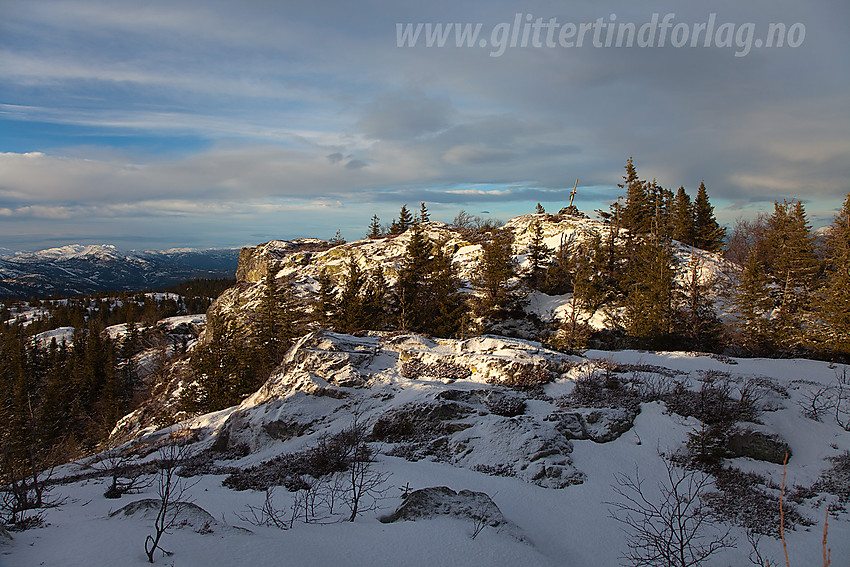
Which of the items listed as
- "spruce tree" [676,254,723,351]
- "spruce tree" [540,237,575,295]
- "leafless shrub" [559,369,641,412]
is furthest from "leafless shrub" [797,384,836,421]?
"spruce tree" [540,237,575,295]

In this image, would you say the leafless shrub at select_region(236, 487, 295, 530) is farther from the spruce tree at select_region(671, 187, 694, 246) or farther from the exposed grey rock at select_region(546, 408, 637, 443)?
the spruce tree at select_region(671, 187, 694, 246)

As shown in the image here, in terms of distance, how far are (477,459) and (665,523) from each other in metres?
4.72

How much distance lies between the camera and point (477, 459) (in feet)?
32.7

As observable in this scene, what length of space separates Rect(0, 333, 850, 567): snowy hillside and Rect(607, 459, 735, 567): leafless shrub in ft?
0.58

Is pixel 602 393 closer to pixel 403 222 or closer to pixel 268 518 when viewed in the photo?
pixel 268 518

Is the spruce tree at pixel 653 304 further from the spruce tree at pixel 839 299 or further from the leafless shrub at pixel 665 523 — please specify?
the leafless shrub at pixel 665 523

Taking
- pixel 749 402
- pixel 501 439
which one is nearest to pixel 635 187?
pixel 749 402

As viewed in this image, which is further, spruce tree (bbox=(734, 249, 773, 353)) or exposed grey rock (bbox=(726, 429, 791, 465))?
spruce tree (bbox=(734, 249, 773, 353))

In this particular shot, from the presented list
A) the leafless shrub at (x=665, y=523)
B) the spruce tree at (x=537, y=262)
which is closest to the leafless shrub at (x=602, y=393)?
the leafless shrub at (x=665, y=523)

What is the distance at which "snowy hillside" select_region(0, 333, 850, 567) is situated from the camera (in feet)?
17.2

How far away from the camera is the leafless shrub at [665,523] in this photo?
549 cm

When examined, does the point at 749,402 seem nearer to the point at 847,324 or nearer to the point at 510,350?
the point at 510,350

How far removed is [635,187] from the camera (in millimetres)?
45000

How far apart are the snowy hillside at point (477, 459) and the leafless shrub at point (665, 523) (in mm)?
178
